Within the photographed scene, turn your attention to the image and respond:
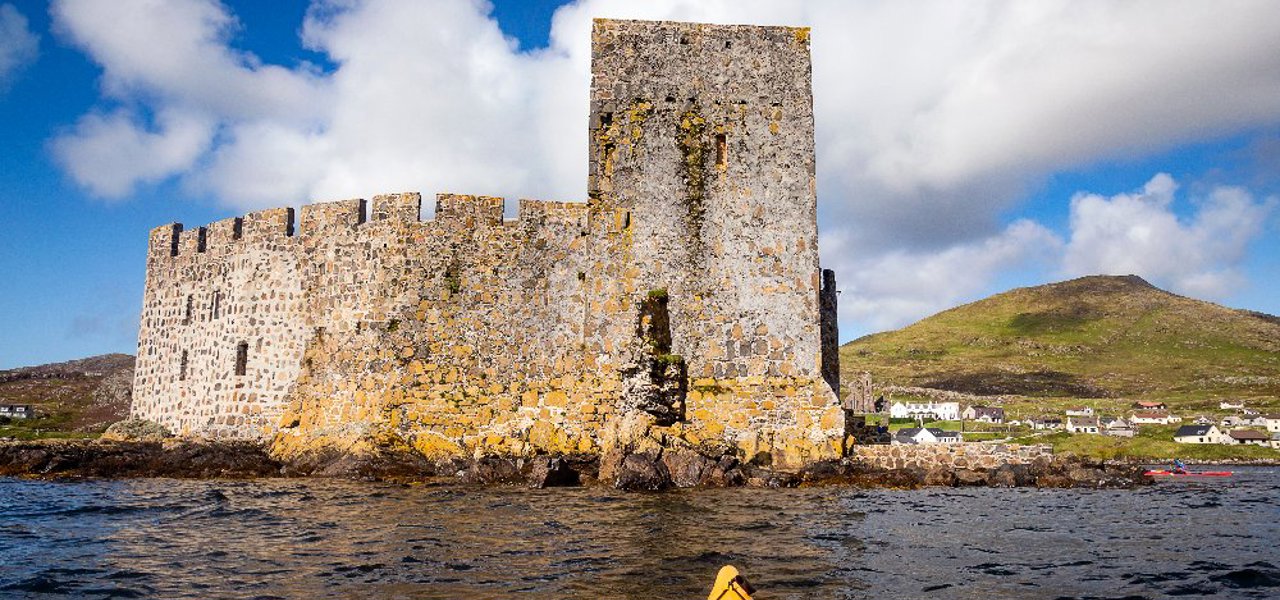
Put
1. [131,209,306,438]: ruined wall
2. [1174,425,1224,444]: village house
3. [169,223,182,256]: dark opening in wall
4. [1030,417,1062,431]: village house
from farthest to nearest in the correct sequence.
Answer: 1. [1030,417,1062,431]: village house
2. [1174,425,1224,444]: village house
3. [169,223,182,256]: dark opening in wall
4. [131,209,306,438]: ruined wall

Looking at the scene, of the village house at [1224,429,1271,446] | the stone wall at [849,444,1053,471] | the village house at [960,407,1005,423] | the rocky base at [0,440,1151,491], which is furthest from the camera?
the village house at [960,407,1005,423]

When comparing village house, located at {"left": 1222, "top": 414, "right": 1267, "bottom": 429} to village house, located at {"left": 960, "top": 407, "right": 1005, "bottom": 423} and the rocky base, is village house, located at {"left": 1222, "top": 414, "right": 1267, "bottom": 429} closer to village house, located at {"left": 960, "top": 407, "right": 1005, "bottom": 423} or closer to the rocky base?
village house, located at {"left": 960, "top": 407, "right": 1005, "bottom": 423}

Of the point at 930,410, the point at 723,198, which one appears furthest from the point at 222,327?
the point at 930,410

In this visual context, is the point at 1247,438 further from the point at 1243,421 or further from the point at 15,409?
the point at 15,409

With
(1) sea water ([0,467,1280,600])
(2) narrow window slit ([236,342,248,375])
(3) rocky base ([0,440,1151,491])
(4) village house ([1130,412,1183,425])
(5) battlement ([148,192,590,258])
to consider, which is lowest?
(1) sea water ([0,467,1280,600])

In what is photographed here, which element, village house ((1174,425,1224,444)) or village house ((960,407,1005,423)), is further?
village house ((960,407,1005,423))

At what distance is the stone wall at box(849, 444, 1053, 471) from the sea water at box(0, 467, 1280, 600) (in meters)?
1.93

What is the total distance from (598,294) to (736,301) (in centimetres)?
326

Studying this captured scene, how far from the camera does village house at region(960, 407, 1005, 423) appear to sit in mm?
95981

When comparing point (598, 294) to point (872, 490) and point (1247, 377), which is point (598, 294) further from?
point (1247, 377)

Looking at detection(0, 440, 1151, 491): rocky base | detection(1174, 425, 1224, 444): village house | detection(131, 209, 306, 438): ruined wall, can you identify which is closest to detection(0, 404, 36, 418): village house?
detection(131, 209, 306, 438): ruined wall

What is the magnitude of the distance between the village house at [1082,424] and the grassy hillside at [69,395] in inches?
2955

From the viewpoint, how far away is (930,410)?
354 ft

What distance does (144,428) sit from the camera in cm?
2361
